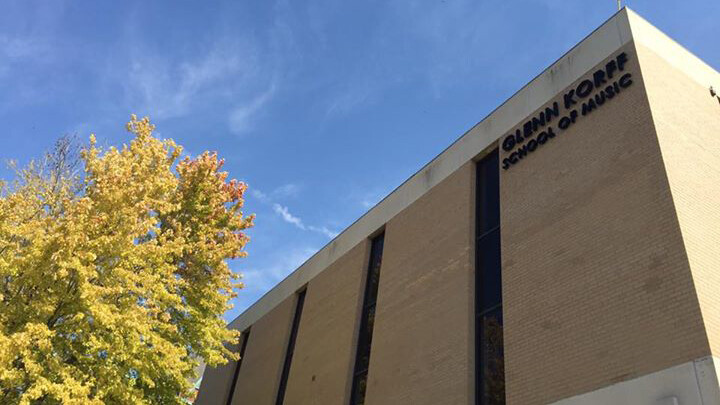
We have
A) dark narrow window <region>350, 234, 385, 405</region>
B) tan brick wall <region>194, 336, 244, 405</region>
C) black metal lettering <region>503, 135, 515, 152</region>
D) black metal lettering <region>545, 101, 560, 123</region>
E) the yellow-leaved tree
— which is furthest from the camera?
tan brick wall <region>194, 336, 244, 405</region>

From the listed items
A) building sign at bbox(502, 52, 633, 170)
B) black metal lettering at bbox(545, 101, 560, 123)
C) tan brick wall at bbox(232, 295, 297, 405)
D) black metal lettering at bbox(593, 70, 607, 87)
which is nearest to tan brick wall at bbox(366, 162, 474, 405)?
building sign at bbox(502, 52, 633, 170)

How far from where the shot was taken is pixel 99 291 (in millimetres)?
11195

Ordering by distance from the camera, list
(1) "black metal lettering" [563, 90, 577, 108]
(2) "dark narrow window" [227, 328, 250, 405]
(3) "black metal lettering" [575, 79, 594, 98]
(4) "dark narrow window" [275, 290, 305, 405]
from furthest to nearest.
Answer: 1. (2) "dark narrow window" [227, 328, 250, 405]
2. (4) "dark narrow window" [275, 290, 305, 405]
3. (1) "black metal lettering" [563, 90, 577, 108]
4. (3) "black metal lettering" [575, 79, 594, 98]

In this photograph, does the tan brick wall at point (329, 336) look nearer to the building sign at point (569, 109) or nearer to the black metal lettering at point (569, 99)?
the building sign at point (569, 109)

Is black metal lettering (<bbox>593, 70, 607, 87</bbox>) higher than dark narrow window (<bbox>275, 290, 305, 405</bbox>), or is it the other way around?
black metal lettering (<bbox>593, 70, 607, 87</bbox>)

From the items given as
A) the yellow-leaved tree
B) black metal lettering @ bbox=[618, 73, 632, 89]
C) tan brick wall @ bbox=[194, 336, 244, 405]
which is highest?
black metal lettering @ bbox=[618, 73, 632, 89]

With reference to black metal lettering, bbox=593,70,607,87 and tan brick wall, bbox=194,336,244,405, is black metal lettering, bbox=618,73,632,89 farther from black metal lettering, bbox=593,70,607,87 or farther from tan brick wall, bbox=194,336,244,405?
tan brick wall, bbox=194,336,244,405

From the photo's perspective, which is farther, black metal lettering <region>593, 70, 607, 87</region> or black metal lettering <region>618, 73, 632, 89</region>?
black metal lettering <region>593, 70, 607, 87</region>

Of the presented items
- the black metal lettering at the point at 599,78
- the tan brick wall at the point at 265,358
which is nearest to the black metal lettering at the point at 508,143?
the black metal lettering at the point at 599,78

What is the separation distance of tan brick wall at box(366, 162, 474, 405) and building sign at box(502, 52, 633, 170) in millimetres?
1840

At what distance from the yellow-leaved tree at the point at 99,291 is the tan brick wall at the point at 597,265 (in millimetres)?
7790

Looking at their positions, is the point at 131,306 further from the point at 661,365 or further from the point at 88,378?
the point at 661,365

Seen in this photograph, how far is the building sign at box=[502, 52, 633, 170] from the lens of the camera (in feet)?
38.5

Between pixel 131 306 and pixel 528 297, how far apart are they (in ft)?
27.5
